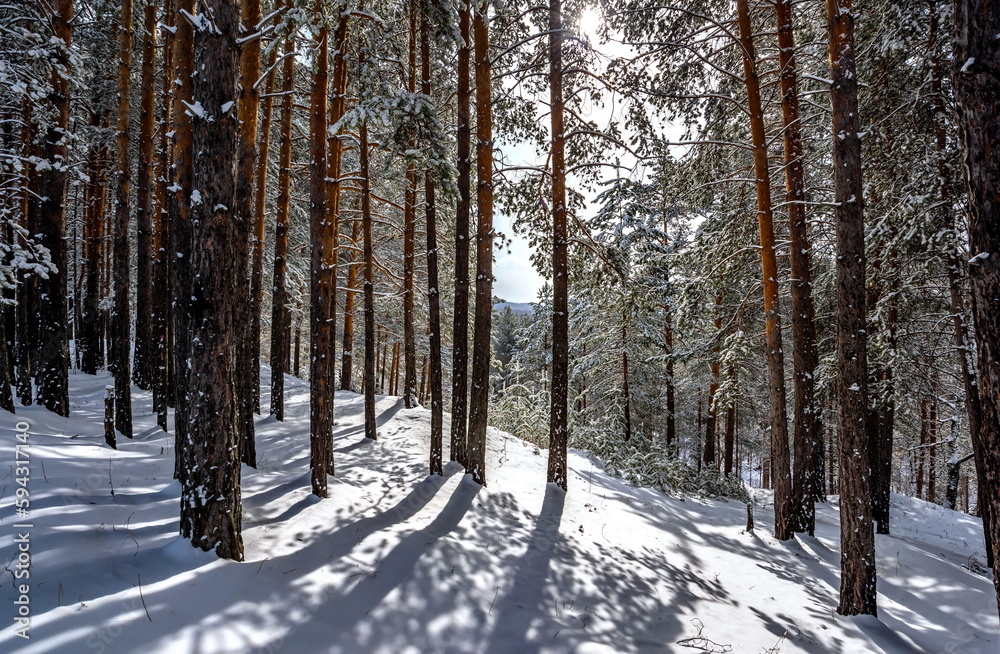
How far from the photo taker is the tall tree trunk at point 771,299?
8.28m

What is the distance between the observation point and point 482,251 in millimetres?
8914

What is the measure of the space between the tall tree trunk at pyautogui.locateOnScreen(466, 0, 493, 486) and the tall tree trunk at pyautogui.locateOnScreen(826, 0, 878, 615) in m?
5.51

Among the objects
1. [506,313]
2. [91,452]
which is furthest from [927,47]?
[506,313]

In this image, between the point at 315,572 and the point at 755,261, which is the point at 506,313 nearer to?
the point at 755,261

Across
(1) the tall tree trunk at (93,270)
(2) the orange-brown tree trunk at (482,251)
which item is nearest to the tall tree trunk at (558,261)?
(2) the orange-brown tree trunk at (482,251)

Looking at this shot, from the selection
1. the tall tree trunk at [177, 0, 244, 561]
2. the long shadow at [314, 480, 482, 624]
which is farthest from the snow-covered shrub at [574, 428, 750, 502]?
the tall tree trunk at [177, 0, 244, 561]

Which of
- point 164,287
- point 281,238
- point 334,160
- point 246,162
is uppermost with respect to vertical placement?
point 334,160

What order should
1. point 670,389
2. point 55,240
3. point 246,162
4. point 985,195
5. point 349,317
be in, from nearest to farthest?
1. point 985,195
2. point 246,162
3. point 55,240
4. point 349,317
5. point 670,389

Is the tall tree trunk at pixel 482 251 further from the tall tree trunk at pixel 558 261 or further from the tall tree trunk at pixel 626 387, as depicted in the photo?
the tall tree trunk at pixel 626 387

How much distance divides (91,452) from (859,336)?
10.4 metres

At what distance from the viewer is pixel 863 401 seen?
564 centimetres

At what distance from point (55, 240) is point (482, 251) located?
906 cm

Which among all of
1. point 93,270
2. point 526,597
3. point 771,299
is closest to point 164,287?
point 93,270

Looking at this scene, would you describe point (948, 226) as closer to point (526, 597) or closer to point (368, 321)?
point (526, 597)
